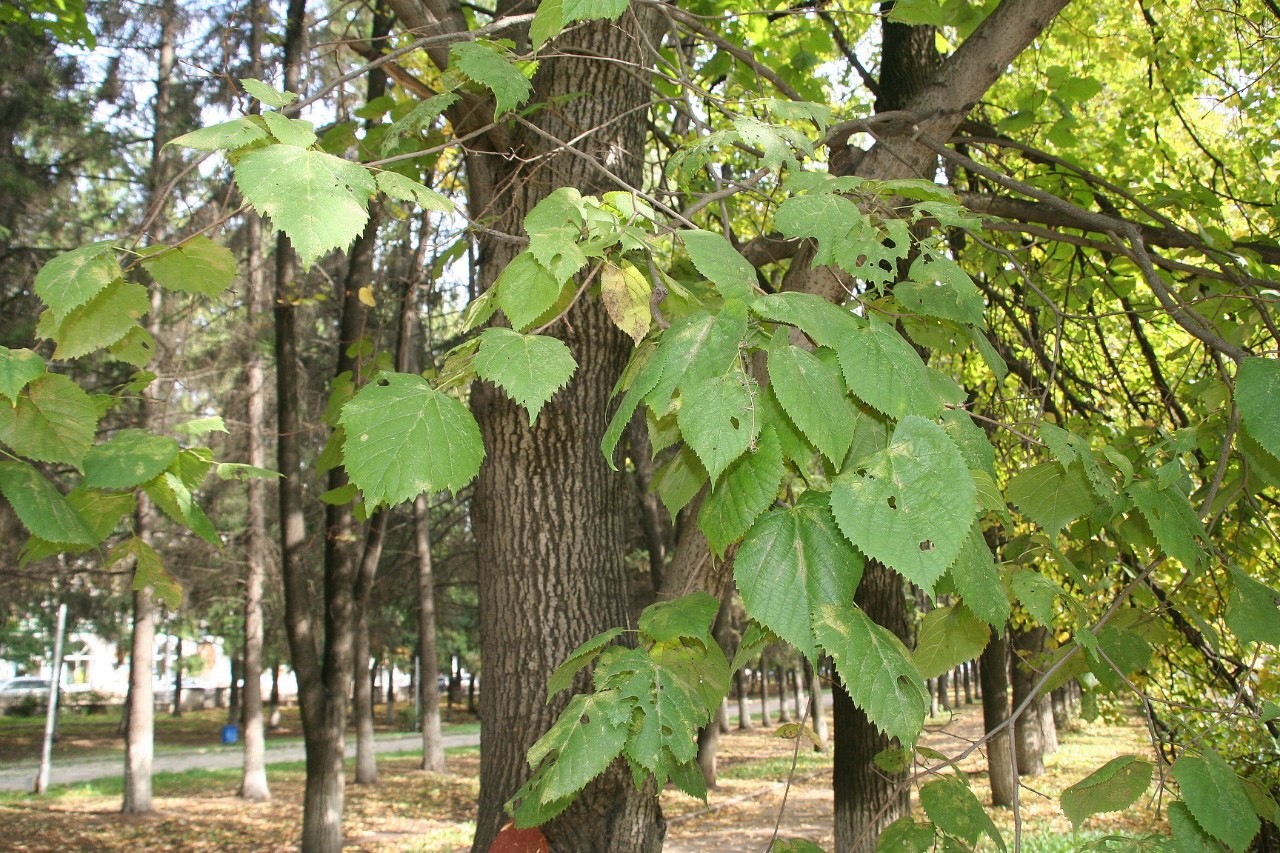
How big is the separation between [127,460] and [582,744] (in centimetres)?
121

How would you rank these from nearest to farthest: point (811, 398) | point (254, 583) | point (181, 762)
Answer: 1. point (811, 398)
2. point (254, 583)
3. point (181, 762)

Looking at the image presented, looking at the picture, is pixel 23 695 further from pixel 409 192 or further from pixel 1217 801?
pixel 1217 801

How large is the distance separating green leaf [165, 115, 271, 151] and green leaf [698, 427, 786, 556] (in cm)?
93

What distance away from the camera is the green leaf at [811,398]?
1.30 m

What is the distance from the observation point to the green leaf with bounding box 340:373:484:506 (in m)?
1.41

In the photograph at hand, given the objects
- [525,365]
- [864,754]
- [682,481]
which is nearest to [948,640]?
[682,481]

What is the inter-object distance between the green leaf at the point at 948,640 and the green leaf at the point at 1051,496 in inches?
10.9

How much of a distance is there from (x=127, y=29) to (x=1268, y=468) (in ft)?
48.8

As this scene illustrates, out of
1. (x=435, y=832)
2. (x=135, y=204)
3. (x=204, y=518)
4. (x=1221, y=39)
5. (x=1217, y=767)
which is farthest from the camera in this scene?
(x=135, y=204)

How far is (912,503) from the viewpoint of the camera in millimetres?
1218

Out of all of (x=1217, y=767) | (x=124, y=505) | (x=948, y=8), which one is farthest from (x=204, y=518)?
(x=948, y=8)

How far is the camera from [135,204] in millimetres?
14273

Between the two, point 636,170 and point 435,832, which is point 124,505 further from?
point 435,832

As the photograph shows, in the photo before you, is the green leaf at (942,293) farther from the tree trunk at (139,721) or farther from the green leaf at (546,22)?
the tree trunk at (139,721)
